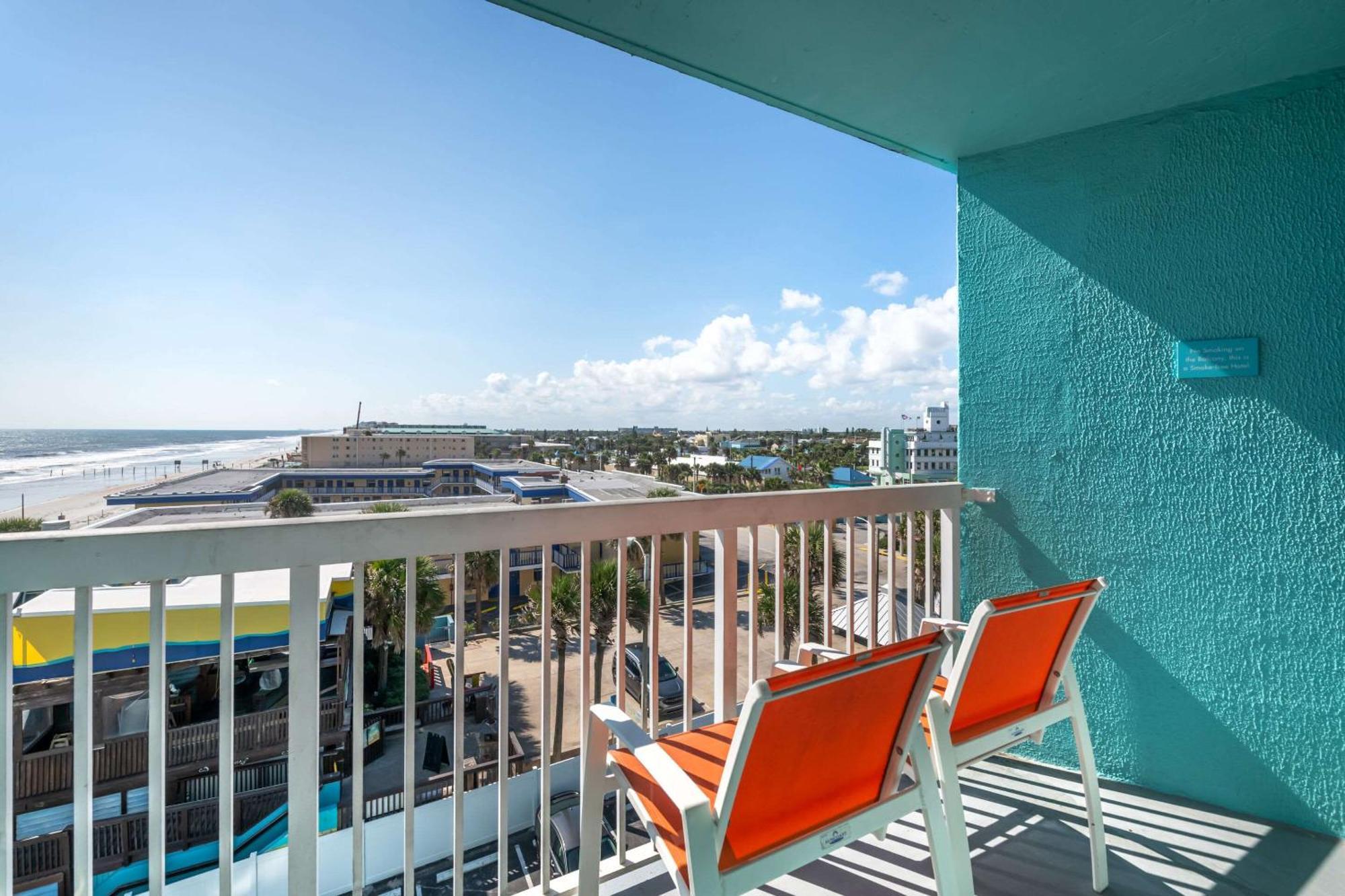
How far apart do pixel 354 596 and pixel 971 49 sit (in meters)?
2.34

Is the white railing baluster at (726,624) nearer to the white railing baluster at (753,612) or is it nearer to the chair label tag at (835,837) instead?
the white railing baluster at (753,612)

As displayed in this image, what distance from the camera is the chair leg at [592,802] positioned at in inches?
48.2

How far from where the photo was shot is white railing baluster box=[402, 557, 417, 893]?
1299 mm

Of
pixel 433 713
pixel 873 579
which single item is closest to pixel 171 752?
pixel 433 713

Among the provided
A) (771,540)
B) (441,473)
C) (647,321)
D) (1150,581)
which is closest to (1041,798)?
(1150,581)

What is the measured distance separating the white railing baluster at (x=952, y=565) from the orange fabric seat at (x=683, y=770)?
5.10 feet

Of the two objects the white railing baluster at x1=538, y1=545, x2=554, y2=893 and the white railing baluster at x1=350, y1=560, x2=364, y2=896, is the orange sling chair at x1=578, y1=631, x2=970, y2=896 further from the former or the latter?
the white railing baluster at x1=350, y1=560, x2=364, y2=896

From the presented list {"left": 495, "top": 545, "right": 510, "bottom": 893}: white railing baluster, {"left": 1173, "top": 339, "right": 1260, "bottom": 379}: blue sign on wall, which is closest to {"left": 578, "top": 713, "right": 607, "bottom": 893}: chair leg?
{"left": 495, "top": 545, "right": 510, "bottom": 893}: white railing baluster

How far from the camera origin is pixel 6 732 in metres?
0.94

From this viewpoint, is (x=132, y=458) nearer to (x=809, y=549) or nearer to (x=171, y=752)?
(x=171, y=752)

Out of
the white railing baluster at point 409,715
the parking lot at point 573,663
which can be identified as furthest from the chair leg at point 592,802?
the parking lot at point 573,663

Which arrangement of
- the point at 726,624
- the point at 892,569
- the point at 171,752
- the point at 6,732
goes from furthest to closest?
the point at 171,752, the point at 892,569, the point at 726,624, the point at 6,732

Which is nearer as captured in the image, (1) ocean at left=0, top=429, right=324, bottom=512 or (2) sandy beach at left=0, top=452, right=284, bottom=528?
(2) sandy beach at left=0, top=452, right=284, bottom=528

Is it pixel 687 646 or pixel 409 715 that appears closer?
pixel 409 715
